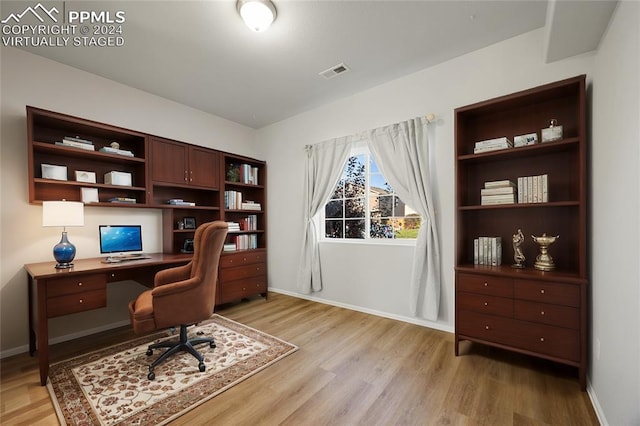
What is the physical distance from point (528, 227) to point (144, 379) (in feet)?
11.0

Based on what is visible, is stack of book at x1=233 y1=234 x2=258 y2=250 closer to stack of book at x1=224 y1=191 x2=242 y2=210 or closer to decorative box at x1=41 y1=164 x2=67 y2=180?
stack of book at x1=224 y1=191 x2=242 y2=210

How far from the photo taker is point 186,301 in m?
2.04

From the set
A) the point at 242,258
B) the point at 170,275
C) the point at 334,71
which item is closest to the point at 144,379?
the point at 170,275

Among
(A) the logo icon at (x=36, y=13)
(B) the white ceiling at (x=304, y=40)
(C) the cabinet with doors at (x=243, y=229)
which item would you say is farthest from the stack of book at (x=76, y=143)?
(C) the cabinet with doors at (x=243, y=229)

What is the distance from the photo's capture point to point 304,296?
12.8 feet

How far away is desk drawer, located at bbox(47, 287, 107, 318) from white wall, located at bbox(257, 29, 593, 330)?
7.75 ft

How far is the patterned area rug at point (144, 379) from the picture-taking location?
1599mm

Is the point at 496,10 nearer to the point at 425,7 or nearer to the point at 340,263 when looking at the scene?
the point at 425,7

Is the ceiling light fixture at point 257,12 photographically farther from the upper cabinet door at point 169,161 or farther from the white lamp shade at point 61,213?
the white lamp shade at point 61,213

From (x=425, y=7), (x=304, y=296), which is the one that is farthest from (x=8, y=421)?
(x=425, y=7)

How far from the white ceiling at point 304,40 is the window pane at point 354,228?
1.71m

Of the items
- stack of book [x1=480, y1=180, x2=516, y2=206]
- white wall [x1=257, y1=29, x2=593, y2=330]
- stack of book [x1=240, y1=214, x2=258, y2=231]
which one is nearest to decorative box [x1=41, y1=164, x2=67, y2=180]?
stack of book [x1=240, y1=214, x2=258, y2=231]

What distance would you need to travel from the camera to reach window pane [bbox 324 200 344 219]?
369 centimetres

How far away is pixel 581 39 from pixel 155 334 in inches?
174
